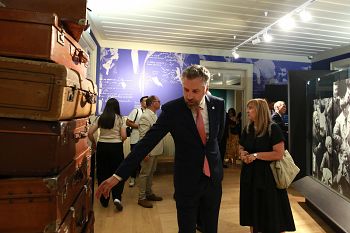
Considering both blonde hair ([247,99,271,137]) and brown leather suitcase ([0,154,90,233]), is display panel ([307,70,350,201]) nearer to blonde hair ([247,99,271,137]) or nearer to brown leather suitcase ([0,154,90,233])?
blonde hair ([247,99,271,137])

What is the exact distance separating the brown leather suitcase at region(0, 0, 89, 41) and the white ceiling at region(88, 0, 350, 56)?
2.72 metres

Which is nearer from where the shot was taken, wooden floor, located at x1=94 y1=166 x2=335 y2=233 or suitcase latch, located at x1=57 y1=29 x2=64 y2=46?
suitcase latch, located at x1=57 y1=29 x2=64 y2=46

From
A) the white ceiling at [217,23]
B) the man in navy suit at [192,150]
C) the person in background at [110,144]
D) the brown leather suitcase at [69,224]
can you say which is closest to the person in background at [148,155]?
the person in background at [110,144]

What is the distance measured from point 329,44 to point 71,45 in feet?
20.4

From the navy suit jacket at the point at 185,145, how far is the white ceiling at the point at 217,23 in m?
2.64

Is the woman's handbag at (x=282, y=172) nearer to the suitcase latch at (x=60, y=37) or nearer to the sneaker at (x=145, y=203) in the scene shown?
the sneaker at (x=145, y=203)

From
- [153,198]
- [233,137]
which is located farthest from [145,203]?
[233,137]

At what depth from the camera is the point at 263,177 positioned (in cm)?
Result: 248

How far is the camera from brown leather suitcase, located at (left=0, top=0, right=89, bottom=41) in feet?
4.18

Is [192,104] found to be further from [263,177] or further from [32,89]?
[263,177]

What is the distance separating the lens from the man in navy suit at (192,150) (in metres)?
1.62

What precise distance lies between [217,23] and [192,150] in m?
3.60

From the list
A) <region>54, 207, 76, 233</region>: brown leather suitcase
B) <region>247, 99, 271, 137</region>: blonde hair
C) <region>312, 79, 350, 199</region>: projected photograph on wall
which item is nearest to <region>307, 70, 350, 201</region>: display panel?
<region>312, 79, 350, 199</region>: projected photograph on wall

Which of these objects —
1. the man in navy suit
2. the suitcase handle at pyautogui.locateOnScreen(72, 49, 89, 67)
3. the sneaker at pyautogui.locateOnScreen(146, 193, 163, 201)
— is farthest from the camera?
the sneaker at pyautogui.locateOnScreen(146, 193, 163, 201)
